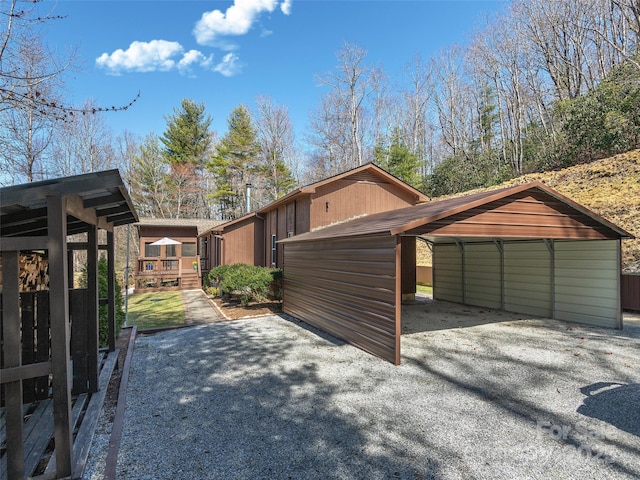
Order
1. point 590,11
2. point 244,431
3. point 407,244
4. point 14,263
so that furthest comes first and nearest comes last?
point 590,11 → point 407,244 → point 244,431 → point 14,263

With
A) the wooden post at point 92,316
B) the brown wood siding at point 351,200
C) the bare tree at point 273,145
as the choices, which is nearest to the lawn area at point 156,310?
the wooden post at point 92,316

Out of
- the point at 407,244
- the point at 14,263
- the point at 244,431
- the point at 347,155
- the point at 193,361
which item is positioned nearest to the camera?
the point at 14,263

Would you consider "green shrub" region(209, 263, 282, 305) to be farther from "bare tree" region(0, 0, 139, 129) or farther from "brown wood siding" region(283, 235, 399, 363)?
"bare tree" region(0, 0, 139, 129)

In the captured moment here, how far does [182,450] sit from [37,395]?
80.9 inches

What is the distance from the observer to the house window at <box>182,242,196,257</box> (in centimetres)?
1980

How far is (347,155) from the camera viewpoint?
27812 millimetres

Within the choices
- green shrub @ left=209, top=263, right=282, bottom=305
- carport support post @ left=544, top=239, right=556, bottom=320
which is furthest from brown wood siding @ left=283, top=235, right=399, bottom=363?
carport support post @ left=544, top=239, right=556, bottom=320

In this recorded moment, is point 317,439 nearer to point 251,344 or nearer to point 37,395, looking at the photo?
point 37,395

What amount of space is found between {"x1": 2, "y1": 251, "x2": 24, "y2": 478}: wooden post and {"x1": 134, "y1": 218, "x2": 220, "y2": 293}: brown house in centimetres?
1461

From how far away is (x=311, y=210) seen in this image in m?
11.8

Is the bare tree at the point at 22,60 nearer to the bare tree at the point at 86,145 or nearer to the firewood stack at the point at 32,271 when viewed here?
the firewood stack at the point at 32,271

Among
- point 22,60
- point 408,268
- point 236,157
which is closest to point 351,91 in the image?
point 236,157

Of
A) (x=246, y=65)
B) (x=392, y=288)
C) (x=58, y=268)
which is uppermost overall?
(x=246, y=65)

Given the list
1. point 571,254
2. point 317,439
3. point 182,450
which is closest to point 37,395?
point 182,450
